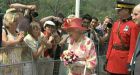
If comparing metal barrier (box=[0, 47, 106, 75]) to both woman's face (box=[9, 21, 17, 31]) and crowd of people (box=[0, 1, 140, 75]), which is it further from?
woman's face (box=[9, 21, 17, 31])

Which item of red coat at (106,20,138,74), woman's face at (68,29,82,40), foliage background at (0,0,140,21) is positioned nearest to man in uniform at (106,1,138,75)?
red coat at (106,20,138,74)

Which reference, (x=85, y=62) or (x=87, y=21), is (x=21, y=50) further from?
(x=87, y=21)

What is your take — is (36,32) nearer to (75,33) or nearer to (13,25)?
(13,25)

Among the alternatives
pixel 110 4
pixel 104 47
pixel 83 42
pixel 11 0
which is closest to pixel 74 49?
pixel 83 42

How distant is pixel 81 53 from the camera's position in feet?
18.4

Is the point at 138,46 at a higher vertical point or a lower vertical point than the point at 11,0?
lower

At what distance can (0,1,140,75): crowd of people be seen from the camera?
560 cm

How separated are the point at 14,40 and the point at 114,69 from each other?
187 cm

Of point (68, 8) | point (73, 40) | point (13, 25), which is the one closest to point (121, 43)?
point (73, 40)

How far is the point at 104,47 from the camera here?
27.1 feet

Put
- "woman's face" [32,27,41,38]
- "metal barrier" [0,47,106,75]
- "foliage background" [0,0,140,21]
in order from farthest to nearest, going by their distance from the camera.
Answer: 1. "foliage background" [0,0,140,21]
2. "woman's face" [32,27,41,38]
3. "metal barrier" [0,47,106,75]

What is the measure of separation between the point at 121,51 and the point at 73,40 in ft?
3.93

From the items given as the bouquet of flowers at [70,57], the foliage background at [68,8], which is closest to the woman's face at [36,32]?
the bouquet of flowers at [70,57]

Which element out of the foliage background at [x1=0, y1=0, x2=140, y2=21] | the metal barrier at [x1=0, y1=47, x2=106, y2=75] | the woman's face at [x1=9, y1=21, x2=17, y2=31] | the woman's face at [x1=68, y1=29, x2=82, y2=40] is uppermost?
the foliage background at [x1=0, y1=0, x2=140, y2=21]
